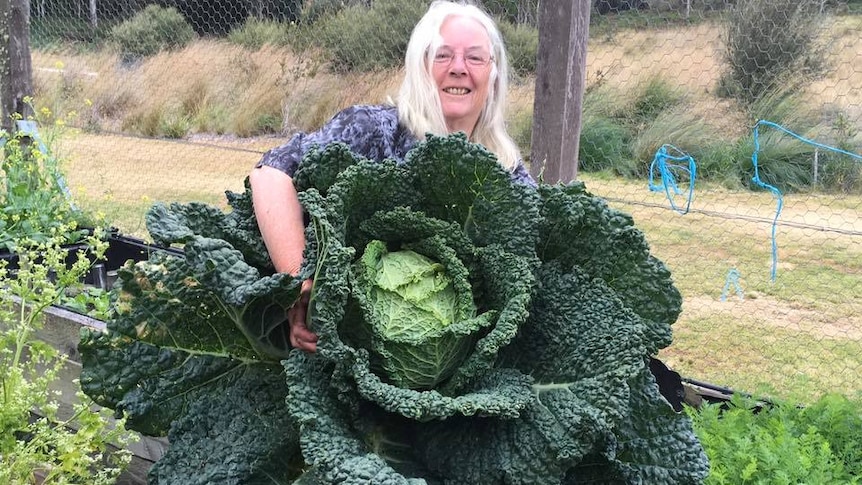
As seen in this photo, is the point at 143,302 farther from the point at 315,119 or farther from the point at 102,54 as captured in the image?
the point at 102,54

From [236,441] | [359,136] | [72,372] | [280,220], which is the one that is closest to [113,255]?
[72,372]

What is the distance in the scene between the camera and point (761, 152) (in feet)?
11.5

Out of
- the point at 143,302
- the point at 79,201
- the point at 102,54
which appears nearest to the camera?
the point at 143,302

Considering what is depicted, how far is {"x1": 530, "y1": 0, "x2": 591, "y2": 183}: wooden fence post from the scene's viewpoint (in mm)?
2412

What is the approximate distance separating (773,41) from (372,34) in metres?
2.33

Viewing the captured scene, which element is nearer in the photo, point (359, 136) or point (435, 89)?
point (359, 136)

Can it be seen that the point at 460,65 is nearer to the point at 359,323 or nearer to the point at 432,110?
the point at 432,110

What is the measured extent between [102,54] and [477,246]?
7.65 meters

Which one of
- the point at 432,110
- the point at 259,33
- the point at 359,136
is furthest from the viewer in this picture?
the point at 259,33

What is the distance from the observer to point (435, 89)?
71.4 inches

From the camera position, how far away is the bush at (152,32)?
6.62m

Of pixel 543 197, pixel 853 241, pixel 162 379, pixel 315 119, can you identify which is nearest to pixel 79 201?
pixel 315 119

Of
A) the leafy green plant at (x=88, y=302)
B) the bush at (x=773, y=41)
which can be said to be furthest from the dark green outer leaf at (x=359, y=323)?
the bush at (x=773, y=41)

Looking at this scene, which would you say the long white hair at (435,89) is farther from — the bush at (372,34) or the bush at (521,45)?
the bush at (372,34)
